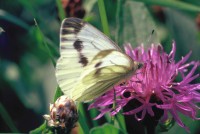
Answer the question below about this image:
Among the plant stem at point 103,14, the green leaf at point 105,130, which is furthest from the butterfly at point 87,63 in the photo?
the plant stem at point 103,14

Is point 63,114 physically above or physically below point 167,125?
above

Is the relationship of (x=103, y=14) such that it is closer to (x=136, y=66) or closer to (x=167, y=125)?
(x=136, y=66)

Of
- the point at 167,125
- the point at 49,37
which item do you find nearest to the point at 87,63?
the point at 167,125

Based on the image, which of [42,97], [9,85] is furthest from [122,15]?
[9,85]

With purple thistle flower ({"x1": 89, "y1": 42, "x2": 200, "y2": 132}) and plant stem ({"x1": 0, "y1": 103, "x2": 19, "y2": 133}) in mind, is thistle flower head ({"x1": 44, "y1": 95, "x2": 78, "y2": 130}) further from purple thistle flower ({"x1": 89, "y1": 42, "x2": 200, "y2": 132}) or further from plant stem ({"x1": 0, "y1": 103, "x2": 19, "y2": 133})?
plant stem ({"x1": 0, "y1": 103, "x2": 19, "y2": 133})

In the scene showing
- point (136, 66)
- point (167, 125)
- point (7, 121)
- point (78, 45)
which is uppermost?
point (78, 45)

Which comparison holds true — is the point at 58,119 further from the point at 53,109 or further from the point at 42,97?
the point at 42,97

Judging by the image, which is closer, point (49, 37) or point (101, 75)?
point (101, 75)
